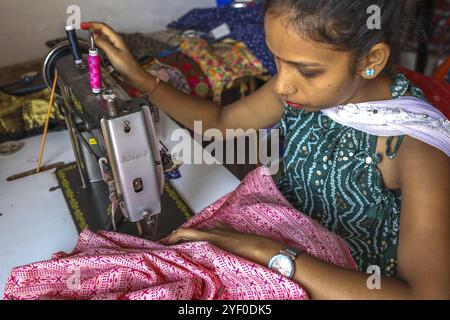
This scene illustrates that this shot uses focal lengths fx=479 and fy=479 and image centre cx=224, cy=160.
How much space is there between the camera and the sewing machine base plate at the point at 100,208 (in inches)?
50.8

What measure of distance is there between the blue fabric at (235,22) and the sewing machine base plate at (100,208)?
1557 mm

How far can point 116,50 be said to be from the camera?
1414 mm

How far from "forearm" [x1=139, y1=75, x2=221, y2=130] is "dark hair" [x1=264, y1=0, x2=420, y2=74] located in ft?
1.94

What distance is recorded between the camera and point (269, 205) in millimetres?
1183

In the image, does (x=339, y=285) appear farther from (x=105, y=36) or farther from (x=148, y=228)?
(x=105, y=36)

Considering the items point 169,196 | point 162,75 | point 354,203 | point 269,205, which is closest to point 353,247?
point 354,203

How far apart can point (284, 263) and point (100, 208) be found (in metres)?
0.61

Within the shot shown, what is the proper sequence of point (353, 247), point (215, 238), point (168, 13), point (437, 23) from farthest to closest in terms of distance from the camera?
point (437, 23)
point (168, 13)
point (353, 247)
point (215, 238)

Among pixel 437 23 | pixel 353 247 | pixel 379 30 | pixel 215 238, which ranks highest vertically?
pixel 379 30

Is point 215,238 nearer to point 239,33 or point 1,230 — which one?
point 1,230

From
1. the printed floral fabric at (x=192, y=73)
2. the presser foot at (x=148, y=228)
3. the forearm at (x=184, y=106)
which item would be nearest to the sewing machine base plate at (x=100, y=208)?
the presser foot at (x=148, y=228)

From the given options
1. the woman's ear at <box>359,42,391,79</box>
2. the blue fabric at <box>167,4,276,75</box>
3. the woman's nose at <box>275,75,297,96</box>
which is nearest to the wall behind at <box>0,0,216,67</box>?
the blue fabric at <box>167,4,276,75</box>

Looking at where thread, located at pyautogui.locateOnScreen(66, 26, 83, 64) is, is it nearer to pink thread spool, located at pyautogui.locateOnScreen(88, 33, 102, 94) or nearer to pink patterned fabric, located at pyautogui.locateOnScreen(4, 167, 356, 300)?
pink thread spool, located at pyautogui.locateOnScreen(88, 33, 102, 94)

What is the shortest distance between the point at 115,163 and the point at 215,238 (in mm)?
280
